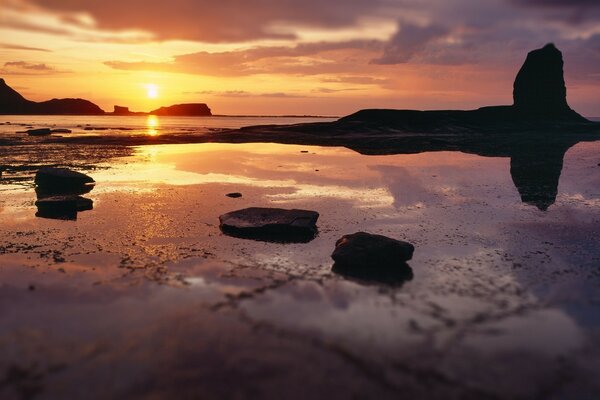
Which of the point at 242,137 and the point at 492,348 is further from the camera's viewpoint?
the point at 242,137

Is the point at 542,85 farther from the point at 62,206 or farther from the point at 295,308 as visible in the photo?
the point at 295,308

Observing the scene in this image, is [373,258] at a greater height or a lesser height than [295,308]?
greater

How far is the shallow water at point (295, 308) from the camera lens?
4.32 m

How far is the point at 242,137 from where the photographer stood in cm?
4581

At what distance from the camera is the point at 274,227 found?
31.7ft

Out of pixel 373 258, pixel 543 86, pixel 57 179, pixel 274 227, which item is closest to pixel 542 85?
pixel 543 86

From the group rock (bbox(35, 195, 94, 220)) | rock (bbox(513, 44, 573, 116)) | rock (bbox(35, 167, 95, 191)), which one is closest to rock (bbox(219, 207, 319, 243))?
rock (bbox(35, 195, 94, 220))

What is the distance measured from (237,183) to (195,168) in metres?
5.50

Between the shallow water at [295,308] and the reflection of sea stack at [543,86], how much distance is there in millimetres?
90425


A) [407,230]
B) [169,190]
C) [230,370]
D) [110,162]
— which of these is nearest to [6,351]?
[230,370]

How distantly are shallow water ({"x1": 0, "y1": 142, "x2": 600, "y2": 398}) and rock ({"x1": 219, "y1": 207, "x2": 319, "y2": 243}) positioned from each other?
35cm

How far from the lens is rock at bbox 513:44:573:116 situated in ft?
296

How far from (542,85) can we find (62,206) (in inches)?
3898

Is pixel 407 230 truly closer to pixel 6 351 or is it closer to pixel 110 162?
pixel 6 351
